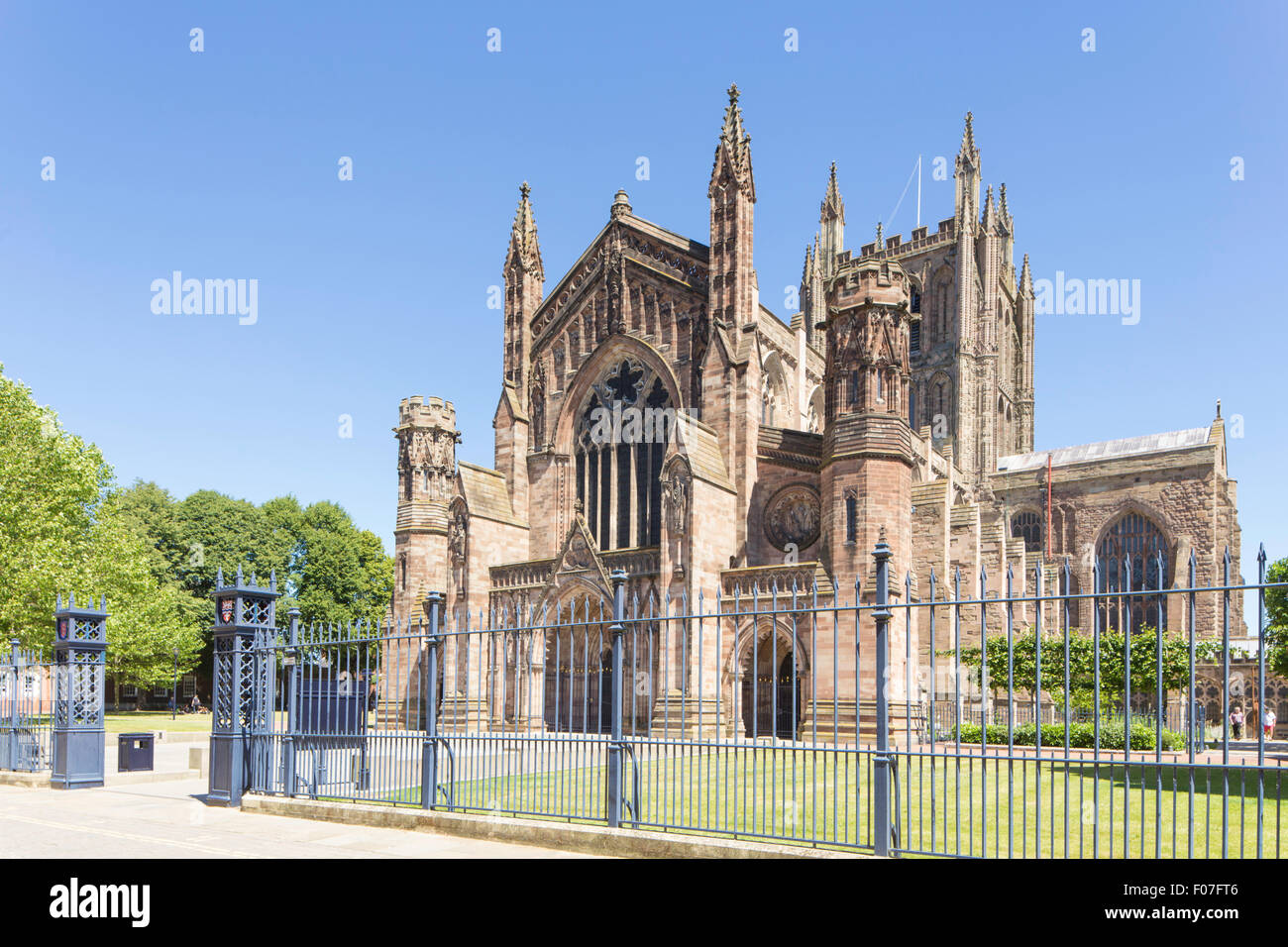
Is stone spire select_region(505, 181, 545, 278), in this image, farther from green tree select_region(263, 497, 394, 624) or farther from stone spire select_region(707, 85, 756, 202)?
green tree select_region(263, 497, 394, 624)

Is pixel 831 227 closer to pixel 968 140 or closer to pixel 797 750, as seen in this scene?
pixel 968 140

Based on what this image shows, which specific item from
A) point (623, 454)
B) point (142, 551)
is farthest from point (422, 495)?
point (142, 551)

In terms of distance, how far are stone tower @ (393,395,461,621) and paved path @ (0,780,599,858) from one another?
18.5 metres

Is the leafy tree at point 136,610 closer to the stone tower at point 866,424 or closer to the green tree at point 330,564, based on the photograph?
the green tree at point 330,564

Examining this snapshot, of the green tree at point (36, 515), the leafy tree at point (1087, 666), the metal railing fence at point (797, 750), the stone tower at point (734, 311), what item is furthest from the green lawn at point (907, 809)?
the green tree at point (36, 515)

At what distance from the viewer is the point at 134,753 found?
66.6 feet

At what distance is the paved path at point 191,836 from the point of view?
9.95 metres

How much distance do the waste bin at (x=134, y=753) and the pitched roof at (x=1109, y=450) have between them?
145 ft

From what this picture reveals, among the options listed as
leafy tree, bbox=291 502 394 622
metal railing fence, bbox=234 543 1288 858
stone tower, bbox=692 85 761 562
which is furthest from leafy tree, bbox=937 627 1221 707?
leafy tree, bbox=291 502 394 622

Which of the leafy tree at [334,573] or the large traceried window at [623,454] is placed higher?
the large traceried window at [623,454]

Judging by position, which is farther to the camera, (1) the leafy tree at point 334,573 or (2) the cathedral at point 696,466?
(1) the leafy tree at point 334,573

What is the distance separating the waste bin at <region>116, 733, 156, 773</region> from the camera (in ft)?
65.7
